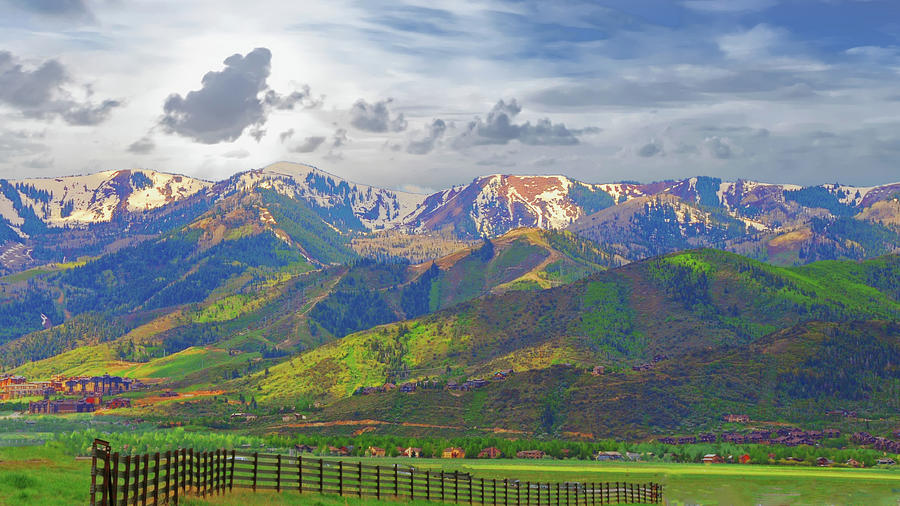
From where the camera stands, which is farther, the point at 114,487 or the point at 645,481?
the point at 645,481

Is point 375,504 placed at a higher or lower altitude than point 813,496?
higher

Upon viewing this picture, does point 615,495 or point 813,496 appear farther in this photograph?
point 813,496

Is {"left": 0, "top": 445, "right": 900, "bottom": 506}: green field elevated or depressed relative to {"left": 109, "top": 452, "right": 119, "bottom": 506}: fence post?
depressed

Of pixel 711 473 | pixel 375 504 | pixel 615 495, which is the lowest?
pixel 711 473

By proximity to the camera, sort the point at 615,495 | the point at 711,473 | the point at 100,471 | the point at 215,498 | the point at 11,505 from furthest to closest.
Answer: the point at 711,473
the point at 615,495
the point at 215,498
the point at 11,505
the point at 100,471

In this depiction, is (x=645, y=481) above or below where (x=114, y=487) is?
below

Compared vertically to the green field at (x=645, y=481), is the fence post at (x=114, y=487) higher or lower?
higher

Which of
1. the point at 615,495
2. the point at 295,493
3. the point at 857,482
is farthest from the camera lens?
the point at 857,482

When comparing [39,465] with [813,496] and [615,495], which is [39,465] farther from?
[813,496]

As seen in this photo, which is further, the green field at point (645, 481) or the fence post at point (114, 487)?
the green field at point (645, 481)

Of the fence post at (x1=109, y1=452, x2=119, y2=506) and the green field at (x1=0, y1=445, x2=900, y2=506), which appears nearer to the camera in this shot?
the fence post at (x1=109, y1=452, x2=119, y2=506)

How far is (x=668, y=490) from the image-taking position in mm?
158500

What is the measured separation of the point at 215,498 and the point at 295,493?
11650 mm

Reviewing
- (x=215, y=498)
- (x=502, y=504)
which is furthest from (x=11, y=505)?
(x=502, y=504)
